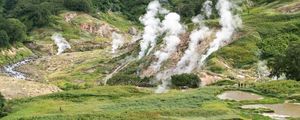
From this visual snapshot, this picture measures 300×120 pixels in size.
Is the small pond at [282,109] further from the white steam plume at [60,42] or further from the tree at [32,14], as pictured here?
the tree at [32,14]

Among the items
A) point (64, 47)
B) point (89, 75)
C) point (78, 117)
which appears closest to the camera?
point (78, 117)

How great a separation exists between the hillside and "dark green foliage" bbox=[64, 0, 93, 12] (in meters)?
7.55

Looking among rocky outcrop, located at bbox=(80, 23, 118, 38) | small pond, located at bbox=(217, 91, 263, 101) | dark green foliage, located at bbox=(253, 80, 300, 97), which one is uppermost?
rocky outcrop, located at bbox=(80, 23, 118, 38)

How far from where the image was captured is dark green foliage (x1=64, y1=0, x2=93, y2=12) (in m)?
193

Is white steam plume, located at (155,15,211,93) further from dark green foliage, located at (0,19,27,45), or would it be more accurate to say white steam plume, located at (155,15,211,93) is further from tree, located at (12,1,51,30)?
tree, located at (12,1,51,30)

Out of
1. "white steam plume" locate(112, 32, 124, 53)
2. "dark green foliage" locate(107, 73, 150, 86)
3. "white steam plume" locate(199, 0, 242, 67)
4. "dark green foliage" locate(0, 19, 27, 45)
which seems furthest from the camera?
"white steam plume" locate(112, 32, 124, 53)

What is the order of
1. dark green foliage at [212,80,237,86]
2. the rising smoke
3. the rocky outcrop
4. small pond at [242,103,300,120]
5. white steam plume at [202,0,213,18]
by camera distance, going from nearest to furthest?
small pond at [242,103,300,120]
dark green foliage at [212,80,237,86]
the rising smoke
white steam plume at [202,0,213,18]
the rocky outcrop

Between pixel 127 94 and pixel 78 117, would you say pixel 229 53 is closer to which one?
pixel 127 94

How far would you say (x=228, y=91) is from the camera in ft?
259

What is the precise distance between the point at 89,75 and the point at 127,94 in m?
37.5

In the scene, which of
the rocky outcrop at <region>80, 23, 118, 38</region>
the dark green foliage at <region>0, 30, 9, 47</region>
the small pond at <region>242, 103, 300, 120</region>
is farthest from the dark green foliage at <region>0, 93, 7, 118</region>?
the rocky outcrop at <region>80, 23, 118, 38</region>

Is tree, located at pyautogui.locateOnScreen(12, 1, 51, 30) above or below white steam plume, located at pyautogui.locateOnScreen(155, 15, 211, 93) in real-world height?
above

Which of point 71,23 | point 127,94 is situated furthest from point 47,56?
point 127,94

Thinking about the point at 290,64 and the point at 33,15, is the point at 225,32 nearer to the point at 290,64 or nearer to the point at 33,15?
the point at 290,64
